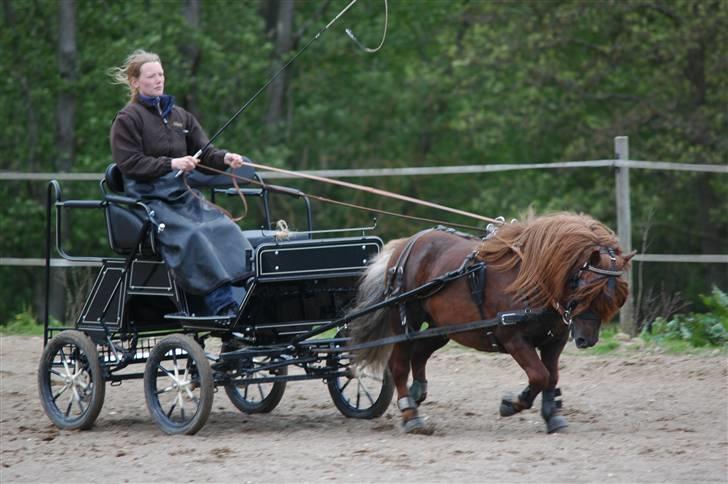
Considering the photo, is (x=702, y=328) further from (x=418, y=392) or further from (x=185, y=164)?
(x=185, y=164)

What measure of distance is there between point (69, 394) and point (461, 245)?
3101 mm

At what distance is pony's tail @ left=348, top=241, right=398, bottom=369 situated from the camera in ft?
23.4

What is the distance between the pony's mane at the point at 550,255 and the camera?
6.53 metres

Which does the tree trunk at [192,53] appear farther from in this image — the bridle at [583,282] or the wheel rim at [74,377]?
the bridle at [583,282]

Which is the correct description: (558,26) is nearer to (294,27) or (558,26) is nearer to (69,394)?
(294,27)

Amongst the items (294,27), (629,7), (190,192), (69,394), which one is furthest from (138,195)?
(294,27)

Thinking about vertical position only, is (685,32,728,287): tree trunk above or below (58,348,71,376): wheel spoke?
above

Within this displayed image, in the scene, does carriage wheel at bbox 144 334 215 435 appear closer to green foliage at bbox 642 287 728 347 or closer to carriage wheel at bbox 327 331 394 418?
carriage wheel at bbox 327 331 394 418

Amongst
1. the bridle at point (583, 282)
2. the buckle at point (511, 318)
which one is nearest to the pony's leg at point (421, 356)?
the buckle at point (511, 318)

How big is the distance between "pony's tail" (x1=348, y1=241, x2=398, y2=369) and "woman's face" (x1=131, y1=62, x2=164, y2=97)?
1.70 meters

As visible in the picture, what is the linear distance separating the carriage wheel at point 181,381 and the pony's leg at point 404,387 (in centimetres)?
104

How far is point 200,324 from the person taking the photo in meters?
7.25

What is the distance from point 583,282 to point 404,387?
49.6 inches

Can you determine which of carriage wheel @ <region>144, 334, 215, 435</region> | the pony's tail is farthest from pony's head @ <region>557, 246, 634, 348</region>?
carriage wheel @ <region>144, 334, 215, 435</region>
